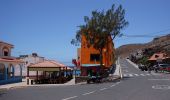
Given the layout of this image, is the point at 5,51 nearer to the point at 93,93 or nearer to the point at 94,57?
the point at 93,93

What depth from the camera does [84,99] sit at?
18.8 m

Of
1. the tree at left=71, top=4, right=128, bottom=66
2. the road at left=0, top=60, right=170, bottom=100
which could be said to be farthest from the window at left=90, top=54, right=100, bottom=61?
the road at left=0, top=60, right=170, bottom=100

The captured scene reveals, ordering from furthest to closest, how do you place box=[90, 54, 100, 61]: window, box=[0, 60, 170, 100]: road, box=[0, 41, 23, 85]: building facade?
box=[90, 54, 100, 61]: window < box=[0, 41, 23, 85]: building facade < box=[0, 60, 170, 100]: road

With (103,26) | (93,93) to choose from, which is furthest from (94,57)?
(93,93)

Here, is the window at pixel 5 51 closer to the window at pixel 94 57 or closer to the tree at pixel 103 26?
the tree at pixel 103 26

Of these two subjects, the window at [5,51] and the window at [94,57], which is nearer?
the window at [5,51]

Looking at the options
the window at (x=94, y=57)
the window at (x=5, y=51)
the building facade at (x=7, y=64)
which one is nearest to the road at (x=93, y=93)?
the building facade at (x=7, y=64)

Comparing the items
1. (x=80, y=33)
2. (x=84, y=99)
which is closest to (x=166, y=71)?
(x=80, y=33)

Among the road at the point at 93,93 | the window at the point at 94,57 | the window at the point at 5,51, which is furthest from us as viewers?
the window at the point at 94,57

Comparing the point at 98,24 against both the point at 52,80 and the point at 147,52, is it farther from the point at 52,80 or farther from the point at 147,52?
the point at 147,52

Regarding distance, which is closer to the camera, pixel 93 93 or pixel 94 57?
pixel 93 93

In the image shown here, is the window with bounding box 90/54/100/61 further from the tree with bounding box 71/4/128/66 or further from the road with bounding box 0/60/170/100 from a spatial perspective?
the road with bounding box 0/60/170/100

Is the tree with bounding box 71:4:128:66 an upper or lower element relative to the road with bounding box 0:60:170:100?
upper

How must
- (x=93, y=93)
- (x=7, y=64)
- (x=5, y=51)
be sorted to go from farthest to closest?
(x=5, y=51)
(x=7, y=64)
(x=93, y=93)
